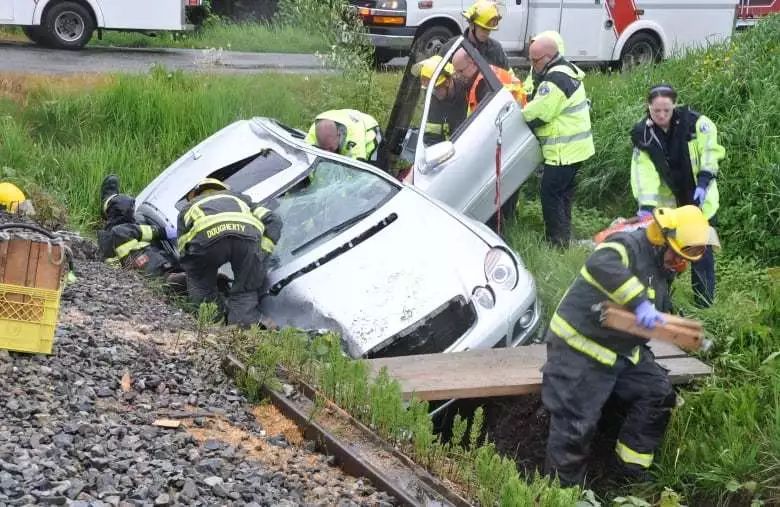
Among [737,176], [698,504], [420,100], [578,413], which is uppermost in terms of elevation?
[420,100]

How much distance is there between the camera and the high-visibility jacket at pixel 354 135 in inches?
308

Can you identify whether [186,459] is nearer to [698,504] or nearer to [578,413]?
[578,413]

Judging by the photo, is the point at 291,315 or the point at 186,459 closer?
the point at 186,459

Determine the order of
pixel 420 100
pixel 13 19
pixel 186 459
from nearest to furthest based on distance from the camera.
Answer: pixel 186 459, pixel 420 100, pixel 13 19

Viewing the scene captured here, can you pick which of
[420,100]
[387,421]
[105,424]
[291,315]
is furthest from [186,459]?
[420,100]

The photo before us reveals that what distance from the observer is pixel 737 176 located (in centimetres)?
916

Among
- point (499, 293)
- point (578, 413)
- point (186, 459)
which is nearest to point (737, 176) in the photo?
point (499, 293)

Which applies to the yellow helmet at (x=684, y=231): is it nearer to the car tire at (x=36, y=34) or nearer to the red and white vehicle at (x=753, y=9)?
the car tire at (x=36, y=34)

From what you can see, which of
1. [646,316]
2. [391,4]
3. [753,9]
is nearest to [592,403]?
[646,316]

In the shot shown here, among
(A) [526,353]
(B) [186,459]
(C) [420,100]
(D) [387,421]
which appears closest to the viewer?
(B) [186,459]

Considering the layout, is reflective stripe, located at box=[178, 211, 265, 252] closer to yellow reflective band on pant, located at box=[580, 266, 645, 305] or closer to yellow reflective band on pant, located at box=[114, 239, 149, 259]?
yellow reflective band on pant, located at box=[114, 239, 149, 259]

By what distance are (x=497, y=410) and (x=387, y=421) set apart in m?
1.66

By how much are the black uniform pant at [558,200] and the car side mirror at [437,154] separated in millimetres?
1161

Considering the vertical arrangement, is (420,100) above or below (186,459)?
above
